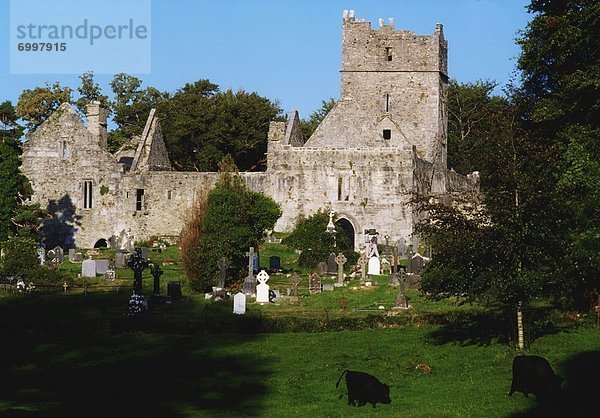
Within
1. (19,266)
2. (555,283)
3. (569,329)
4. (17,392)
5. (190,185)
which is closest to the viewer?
(17,392)

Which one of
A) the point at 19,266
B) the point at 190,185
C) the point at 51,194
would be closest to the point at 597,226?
the point at 19,266

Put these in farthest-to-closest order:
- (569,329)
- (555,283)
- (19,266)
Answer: (19,266) < (569,329) < (555,283)

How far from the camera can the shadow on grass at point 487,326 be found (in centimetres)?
3422

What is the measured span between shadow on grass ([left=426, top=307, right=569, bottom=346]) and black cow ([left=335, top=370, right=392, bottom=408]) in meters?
7.45

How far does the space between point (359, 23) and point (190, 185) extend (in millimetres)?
14381

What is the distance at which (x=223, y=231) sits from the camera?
49562mm

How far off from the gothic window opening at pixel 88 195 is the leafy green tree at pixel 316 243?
1711 cm

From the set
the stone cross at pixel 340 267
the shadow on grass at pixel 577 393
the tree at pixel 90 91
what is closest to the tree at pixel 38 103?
the tree at pixel 90 91

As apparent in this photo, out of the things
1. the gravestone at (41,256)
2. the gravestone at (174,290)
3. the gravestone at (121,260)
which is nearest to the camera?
the gravestone at (174,290)

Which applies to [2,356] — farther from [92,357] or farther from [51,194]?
[51,194]

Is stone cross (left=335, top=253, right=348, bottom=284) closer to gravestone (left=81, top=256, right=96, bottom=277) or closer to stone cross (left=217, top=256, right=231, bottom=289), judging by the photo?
stone cross (left=217, top=256, right=231, bottom=289)

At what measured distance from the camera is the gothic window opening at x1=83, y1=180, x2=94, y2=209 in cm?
7125

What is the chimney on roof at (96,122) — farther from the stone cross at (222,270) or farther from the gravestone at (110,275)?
the stone cross at (222,270)

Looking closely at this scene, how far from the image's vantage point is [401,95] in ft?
241
